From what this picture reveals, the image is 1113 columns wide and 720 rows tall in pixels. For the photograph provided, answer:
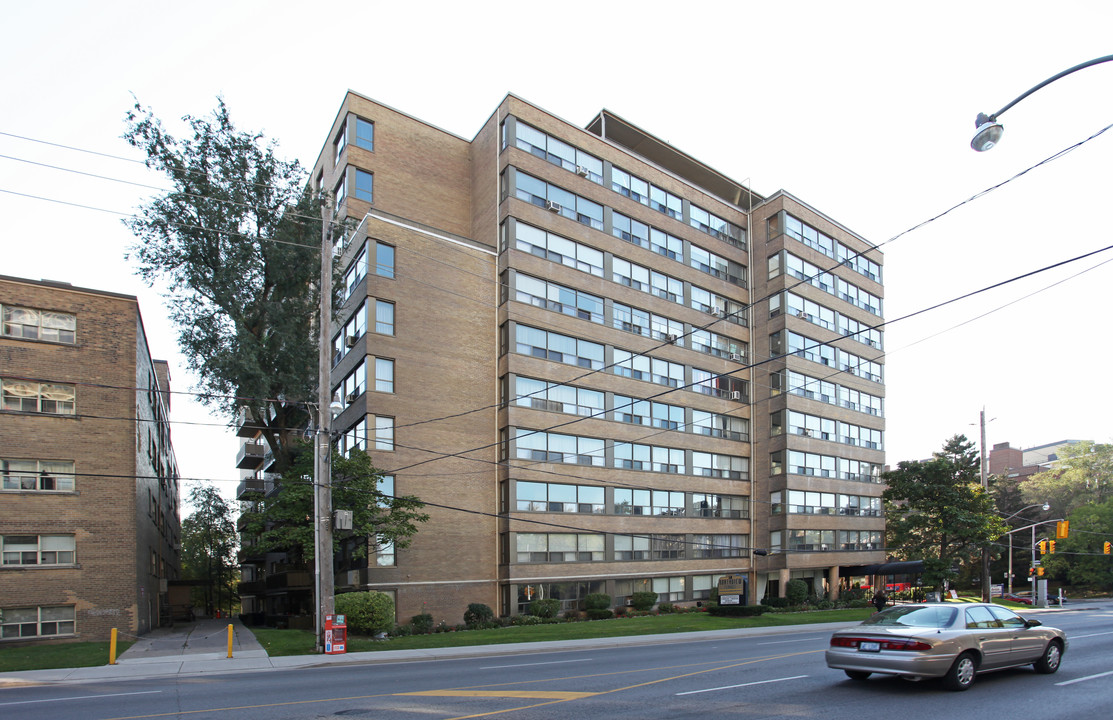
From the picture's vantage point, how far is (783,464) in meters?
47.2

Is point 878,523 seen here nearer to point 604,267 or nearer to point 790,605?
point 790,605

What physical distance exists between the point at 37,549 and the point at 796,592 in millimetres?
38203

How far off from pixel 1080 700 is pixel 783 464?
3712 centimetres

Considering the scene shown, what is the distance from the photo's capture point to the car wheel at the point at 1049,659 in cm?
1320

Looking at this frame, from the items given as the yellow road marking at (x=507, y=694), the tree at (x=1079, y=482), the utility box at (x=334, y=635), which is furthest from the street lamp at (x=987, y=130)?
the tree at (x=1079, y=482)

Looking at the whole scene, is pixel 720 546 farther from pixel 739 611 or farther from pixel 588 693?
pixel 588 693

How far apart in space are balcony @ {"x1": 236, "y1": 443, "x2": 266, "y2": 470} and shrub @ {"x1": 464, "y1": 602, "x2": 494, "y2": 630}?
29513 millimetres

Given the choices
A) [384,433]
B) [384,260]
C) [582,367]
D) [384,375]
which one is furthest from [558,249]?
[384,433]

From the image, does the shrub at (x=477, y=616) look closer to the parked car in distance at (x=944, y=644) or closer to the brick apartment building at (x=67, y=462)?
the brick apartment building at (x=67, y=462)

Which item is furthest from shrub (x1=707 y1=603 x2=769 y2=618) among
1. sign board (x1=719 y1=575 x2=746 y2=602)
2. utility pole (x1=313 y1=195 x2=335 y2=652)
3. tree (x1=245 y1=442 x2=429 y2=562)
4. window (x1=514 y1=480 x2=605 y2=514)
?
utility pole (x1=313 y1=195 x2=335 y2=652)

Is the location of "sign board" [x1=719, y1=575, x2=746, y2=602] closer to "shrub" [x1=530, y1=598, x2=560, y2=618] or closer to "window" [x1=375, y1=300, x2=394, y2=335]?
"shrub" [x1=530, y1=598, x2=560, y2=618]

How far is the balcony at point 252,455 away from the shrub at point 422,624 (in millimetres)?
29510

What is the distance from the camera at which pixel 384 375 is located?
33.4 meters

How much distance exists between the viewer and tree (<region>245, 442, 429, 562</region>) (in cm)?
2822
